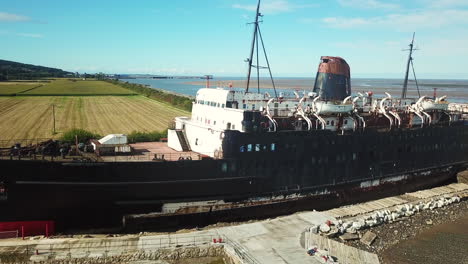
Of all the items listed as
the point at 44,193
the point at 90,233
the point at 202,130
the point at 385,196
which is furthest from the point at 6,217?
the point at 385,196

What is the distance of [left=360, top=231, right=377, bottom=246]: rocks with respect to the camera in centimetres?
1751

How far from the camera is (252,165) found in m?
19.5

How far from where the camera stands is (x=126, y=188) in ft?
55.3

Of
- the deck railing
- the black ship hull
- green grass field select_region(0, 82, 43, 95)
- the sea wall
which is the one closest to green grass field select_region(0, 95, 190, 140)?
green grass field select_region(0, 82, 43, 95)

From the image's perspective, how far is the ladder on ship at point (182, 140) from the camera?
21547 millimetres

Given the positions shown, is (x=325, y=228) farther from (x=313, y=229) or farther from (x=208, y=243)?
(x=208, y=243)

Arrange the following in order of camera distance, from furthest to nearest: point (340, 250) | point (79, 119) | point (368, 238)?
point (79, 119) → point (368, 238) → point (340, 250)

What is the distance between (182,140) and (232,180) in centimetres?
465

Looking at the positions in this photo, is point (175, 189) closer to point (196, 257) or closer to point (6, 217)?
point (196, 257)

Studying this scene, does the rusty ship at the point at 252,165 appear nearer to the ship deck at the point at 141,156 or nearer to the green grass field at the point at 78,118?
the ship deck at the point at 141,156

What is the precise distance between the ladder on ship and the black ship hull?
145 inches

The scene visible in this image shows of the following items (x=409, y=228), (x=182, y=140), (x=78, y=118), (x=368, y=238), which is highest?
(x=182, y=140)

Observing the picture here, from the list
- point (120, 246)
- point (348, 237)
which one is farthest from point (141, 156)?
point (348, 237)

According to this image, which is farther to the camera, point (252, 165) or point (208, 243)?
point (252, 165)
